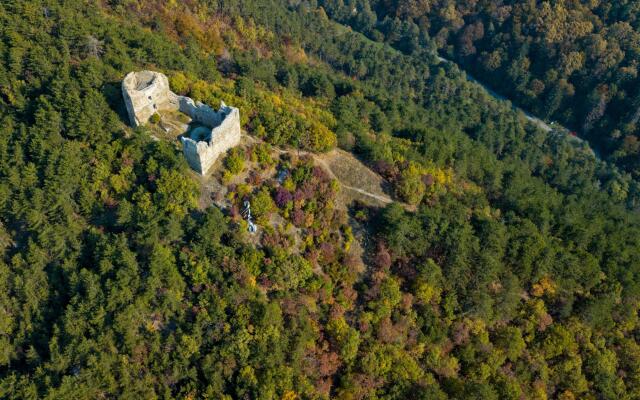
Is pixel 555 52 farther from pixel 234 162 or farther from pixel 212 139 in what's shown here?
pixel 212 139

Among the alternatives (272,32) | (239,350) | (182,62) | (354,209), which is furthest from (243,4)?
(239,350)

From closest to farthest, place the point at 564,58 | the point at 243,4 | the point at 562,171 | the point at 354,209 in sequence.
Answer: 1. the point at 354,209
2. the point at 562,171
3. the point at 243,4
4. the point at 564,58

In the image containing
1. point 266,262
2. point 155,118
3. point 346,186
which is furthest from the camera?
point 346,186

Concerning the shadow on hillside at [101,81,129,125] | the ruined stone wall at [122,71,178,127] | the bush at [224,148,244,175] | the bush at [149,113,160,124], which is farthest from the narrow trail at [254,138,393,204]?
the shadow on hillside at [101,81,129,125]

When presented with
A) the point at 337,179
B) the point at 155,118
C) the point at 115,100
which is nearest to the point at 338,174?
the point at 337,179

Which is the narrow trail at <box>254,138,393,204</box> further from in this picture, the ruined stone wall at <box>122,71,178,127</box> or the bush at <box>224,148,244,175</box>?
the ruined stone wall at <box>122,71,178,127</box>

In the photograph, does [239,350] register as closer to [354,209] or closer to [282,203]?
[282,203]

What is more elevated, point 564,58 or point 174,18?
point 564,58
